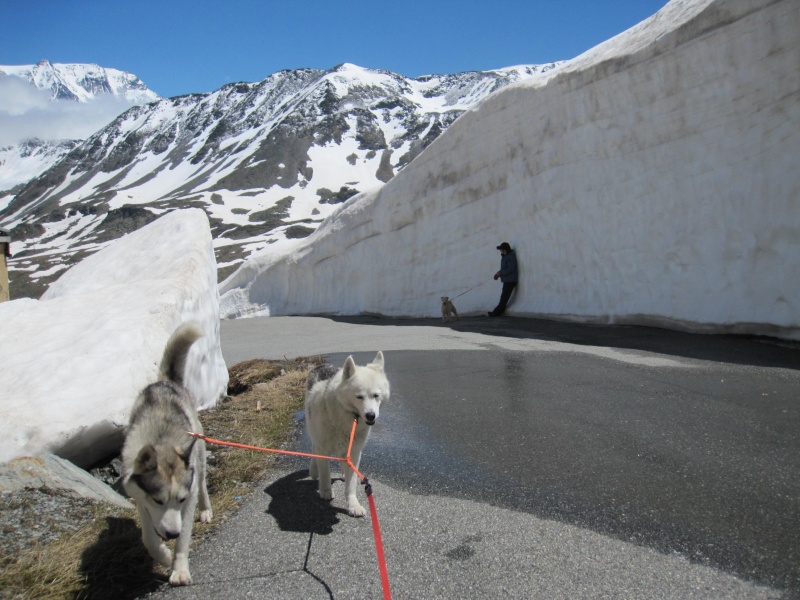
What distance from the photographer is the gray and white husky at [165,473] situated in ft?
10.1

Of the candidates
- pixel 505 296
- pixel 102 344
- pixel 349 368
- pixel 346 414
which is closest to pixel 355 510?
pixel 346 414

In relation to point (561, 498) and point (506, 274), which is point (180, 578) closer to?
point (561, 498)

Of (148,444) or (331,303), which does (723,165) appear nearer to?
(148,444)

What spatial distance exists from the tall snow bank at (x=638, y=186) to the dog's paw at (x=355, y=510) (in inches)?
277

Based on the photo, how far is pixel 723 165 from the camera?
31.6 feet

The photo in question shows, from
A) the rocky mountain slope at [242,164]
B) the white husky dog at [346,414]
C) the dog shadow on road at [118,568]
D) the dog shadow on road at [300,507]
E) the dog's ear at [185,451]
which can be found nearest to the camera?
the dog shadow on road at [118,568]

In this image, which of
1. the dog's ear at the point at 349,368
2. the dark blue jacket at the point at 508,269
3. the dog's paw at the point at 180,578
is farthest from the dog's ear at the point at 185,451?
the dark blue jacket at the point at 508,269

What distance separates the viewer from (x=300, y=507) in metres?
4.16

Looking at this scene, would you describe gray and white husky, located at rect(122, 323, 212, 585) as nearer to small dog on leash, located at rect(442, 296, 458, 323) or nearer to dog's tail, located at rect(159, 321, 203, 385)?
dog's tail, located at rect(159, 321, 203, 385)

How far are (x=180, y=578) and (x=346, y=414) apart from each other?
4.89 ft

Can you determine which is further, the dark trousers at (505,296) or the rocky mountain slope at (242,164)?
the rocky mountain slope at (242,164)

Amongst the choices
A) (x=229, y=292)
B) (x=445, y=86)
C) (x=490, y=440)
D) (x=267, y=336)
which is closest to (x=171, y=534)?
(x=490, y=440)

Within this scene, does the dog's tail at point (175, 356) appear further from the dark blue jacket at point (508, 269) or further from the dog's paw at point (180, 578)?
the dark blue jacket at point (508, 269)

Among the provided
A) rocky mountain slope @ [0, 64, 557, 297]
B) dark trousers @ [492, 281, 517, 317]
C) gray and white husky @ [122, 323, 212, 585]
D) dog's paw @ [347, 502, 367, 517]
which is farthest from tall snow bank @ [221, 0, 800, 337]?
rocky mountain slope @ [0, 64, 557, 297]
